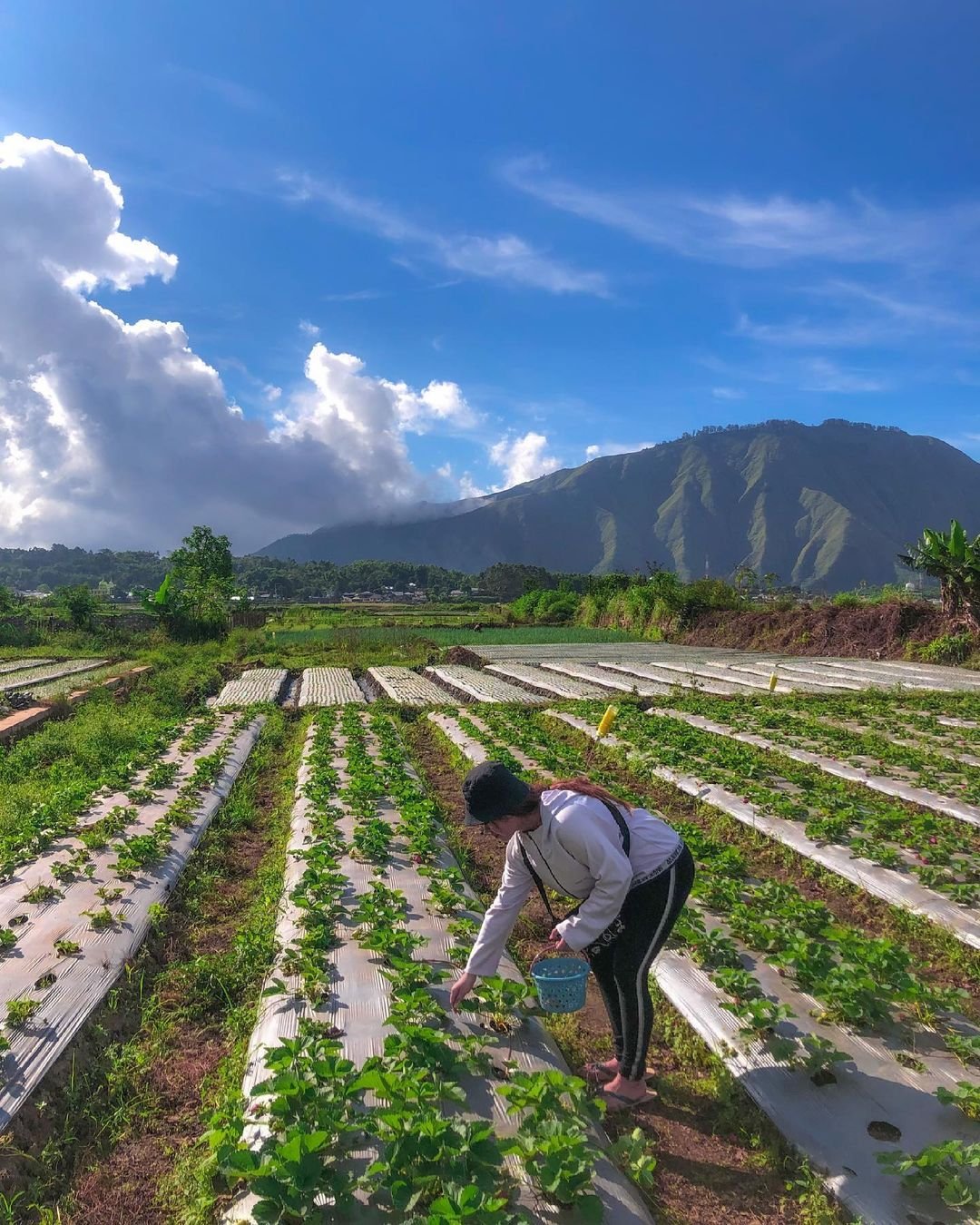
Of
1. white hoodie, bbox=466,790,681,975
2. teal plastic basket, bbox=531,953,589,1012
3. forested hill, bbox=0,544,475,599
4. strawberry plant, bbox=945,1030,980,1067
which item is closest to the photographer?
white hoodie, bbox=466,790,681,975

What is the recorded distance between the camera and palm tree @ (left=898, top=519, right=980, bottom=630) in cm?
1769

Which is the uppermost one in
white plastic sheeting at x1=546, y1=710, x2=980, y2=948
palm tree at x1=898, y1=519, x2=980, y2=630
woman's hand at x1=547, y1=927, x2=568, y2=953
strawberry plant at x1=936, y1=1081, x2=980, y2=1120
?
palm tree at x1=898, y1=519, x2=980, y2=630

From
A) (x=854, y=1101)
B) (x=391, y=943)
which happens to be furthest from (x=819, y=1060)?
(x=391, y=943)

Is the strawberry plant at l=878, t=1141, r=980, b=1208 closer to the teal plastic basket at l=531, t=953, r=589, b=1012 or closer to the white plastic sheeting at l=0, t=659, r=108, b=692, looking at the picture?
the teal plastic basket at l=531, t=953, r=589, b=1012

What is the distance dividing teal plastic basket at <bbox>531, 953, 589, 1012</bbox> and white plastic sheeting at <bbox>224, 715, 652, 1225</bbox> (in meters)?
0.42

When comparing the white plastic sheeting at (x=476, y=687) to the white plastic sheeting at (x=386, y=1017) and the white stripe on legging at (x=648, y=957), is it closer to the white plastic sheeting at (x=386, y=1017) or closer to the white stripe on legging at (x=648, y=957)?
the white plastic sheeting at (x=386, y=1017)

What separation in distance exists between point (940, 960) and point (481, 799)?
12.1ft

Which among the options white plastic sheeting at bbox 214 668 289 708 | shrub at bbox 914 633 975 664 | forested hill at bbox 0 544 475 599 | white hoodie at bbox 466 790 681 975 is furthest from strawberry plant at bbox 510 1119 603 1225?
forested hill at bbox 0 544 475 599

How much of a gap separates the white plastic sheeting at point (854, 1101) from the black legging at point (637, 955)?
0.56m

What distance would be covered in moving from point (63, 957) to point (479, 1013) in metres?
2.50

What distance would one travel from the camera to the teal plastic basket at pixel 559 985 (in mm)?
3066

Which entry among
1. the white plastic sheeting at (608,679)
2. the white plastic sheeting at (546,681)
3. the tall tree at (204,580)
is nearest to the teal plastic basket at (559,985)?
the white plastic sheeting at (608,679)

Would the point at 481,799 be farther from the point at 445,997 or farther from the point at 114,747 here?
the point at 114,747

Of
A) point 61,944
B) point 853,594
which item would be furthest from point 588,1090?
Result: point 853,594
